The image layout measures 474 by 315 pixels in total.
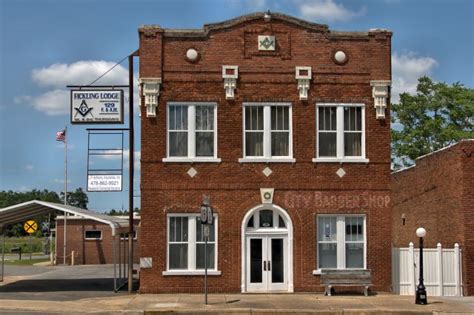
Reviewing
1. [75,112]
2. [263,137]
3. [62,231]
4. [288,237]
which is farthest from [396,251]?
[62,231]

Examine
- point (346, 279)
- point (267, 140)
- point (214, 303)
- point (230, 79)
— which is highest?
point (230, 79)

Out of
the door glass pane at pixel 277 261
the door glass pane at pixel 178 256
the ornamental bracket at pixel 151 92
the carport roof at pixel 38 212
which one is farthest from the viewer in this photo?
the carport roof at pixel 38 212

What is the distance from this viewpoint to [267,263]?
77.3ft

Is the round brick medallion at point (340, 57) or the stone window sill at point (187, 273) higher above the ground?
the round brick medallion at point (340, 57)

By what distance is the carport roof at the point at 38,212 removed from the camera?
82.5 ft

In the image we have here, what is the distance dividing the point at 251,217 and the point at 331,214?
9.28 feet

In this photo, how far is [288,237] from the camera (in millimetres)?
23594

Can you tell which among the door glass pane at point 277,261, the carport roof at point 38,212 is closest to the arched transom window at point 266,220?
the door glass pane at point 277,261

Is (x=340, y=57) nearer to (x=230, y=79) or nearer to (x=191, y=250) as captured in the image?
(x=230, y=79)

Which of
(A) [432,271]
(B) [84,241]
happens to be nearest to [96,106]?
(A) [432,271]

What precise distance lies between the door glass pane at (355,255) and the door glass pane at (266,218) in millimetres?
2863

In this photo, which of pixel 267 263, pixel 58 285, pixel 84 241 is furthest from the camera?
pixel 84 241

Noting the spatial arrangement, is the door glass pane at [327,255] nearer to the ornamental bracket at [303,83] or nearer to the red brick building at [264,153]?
the red brick building at [264,153]

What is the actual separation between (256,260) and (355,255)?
3.53 meters
